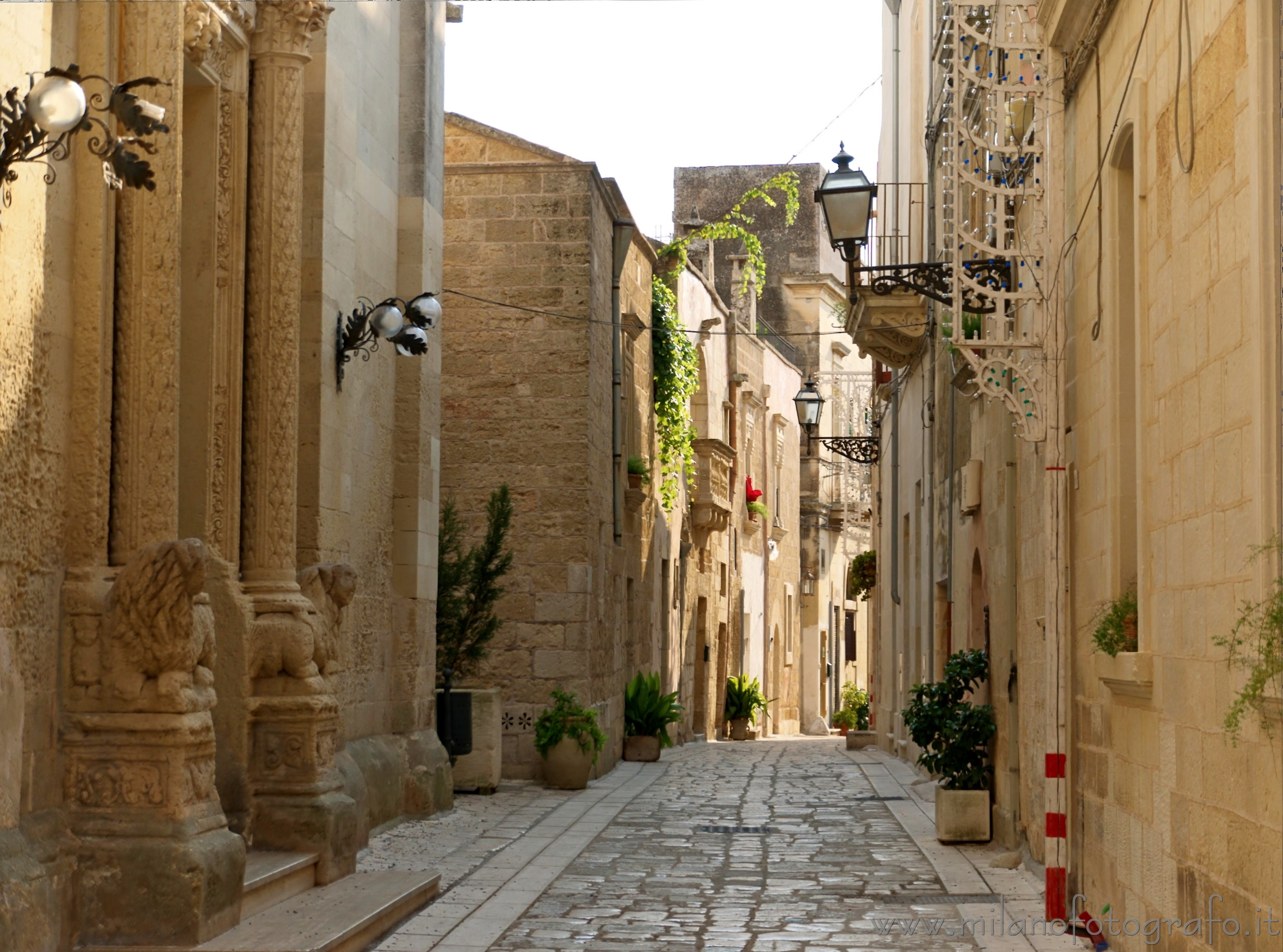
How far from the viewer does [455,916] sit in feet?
25.6

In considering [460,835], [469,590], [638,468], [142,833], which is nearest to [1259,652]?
[142,833]

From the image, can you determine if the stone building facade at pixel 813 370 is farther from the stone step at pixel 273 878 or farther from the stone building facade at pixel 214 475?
the stone step at pixel 273 878

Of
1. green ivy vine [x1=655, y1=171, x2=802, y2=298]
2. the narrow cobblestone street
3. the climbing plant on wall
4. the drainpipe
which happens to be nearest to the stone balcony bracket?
the narrow cobblestone street

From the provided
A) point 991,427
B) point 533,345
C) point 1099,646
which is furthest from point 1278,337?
point 533,345

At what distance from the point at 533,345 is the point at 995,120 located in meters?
8.24

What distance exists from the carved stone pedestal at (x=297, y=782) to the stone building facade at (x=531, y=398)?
7.04 metres

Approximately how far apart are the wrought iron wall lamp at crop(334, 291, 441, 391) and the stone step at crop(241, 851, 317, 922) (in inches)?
130

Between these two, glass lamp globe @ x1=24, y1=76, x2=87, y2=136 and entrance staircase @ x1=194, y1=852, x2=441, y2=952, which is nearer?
glass lamp globe @ x1=24, y1=76, x2=87, y2=136

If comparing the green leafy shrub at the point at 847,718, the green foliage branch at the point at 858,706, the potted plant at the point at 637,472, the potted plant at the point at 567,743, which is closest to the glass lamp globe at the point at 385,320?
the potted plant at the point at 567,743

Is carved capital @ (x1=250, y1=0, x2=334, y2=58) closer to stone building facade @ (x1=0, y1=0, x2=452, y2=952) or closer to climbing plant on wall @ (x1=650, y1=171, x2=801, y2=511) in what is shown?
stone building facade @ (x1=0, y1=0, x2=452, y2=952)

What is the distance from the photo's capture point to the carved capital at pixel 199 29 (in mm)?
8109

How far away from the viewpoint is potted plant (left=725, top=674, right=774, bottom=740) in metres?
28.1

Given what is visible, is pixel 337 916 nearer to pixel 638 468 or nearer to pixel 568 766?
pixel 568 766

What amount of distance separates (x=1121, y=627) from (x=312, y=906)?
393 centimetres
